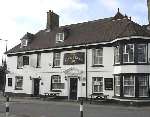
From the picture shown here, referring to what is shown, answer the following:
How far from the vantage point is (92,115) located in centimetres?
2095

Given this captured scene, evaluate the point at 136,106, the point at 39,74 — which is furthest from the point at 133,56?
the point at 39,74

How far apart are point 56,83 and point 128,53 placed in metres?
10.2

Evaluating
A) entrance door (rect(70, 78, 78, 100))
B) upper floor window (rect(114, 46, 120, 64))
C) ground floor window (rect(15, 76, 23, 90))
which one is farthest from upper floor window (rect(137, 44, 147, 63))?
ground floor window (rect(15, 76, 23, 90))

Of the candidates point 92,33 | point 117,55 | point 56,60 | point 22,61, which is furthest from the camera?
point 22,61

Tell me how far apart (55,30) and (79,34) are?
19.1ft

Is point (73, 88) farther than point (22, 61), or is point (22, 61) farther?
point (22, 61)

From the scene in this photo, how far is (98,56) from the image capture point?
1367 inches

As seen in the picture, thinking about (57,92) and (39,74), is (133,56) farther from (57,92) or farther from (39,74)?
(39,74)

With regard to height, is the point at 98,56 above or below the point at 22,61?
above

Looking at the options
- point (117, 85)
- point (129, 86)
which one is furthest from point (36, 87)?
point (129, 86)

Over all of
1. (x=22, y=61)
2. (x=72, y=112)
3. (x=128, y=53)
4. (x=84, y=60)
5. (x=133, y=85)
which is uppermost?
(x=128, y=53)

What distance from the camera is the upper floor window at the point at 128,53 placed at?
31250 mm

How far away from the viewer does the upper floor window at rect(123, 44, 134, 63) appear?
1230 inches

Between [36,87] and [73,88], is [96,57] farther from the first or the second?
[36,87]
